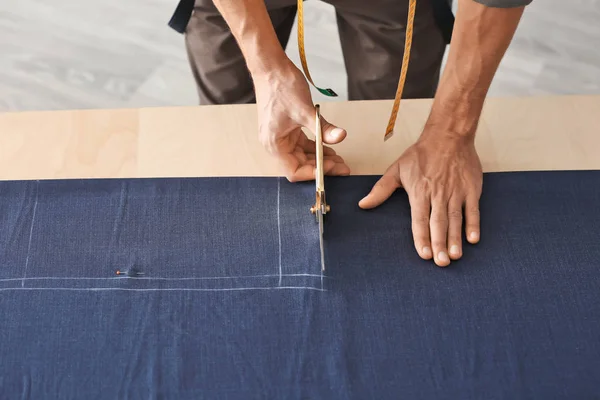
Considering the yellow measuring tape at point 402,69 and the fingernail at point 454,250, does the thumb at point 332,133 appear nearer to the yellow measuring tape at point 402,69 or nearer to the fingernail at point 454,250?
the yellow measuring tape at point 402,69

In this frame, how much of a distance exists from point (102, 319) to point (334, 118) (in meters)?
0.58

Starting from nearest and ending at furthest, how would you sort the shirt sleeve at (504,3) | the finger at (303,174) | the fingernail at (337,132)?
the shirt sleeve at (504,3) → the fingernail at (337,132) → the finger at (303,174)

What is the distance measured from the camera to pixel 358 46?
65.7 inches

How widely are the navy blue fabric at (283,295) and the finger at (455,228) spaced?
0.02 metres

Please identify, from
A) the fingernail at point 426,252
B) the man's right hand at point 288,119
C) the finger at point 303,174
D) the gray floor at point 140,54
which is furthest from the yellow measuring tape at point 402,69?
the gray floor at point 140,54

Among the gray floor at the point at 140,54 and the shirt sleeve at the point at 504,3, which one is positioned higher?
the gray floor at the point at 140,54

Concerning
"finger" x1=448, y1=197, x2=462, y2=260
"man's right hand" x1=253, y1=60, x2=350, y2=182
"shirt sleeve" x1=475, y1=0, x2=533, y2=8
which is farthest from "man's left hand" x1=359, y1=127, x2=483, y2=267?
"shirt sleeve" x1=475, y1=0, x2=533, y2=8

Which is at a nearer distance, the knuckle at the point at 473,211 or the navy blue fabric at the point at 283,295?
the navy blue fabric at the point at 283,295

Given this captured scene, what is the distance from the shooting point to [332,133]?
1241mm

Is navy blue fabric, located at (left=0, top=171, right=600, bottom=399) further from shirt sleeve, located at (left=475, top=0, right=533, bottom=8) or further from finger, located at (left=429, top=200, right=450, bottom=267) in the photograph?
shirt sleeve, located at (left=475, top=0, right=533, bottom=8)

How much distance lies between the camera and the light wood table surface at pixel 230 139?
137 cm

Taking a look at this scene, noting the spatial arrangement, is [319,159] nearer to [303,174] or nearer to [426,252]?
[303,174]

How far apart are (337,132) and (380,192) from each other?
0.14 m

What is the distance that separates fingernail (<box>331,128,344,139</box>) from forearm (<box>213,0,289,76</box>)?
0.19m
